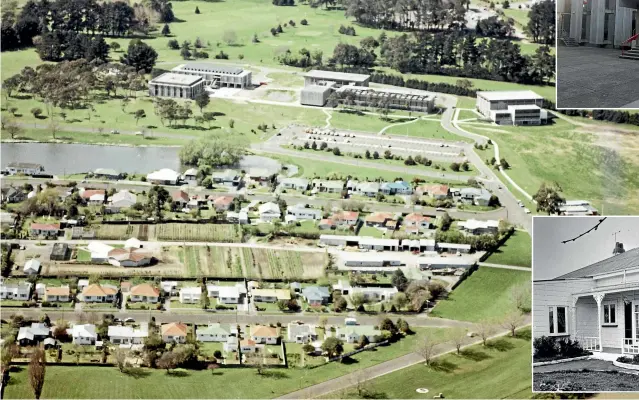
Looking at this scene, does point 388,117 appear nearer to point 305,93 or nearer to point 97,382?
point 305,93

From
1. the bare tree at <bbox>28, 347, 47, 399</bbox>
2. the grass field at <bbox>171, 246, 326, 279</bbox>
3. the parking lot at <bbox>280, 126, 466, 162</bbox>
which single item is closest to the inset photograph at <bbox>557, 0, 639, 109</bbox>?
the grass field at <bbox>171, 246, 326, 279</bbox>

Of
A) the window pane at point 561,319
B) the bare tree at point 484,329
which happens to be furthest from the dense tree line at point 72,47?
the window pane at point 561,319

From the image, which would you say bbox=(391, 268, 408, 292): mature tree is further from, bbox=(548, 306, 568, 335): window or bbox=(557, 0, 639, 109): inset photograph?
bbox=(557, 0, 639, 109): inset photograph

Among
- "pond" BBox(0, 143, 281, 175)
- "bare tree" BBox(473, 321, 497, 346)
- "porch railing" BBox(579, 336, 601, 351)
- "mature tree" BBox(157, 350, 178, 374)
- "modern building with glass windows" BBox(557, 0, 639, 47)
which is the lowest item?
"mature tree" BBox(157, 350, 178, 374)

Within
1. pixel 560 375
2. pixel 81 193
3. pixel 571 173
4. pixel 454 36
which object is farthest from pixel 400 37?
pixel 560 375

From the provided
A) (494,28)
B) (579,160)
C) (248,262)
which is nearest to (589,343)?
(579,160)

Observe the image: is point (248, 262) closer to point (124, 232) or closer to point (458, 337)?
point (124, 232)
